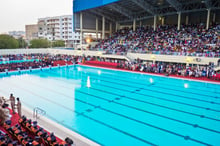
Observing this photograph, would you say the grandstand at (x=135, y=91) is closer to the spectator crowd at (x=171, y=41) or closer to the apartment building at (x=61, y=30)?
the spectator crowd at (x=171, y=41)

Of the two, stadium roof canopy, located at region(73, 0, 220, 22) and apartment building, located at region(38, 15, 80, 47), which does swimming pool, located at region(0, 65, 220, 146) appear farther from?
apartment building, located at region(38, 15, 80, 47)

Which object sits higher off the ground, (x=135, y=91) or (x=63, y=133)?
(x=135, y=91)

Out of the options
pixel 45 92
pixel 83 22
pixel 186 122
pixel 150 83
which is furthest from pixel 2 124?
pixel 83 22

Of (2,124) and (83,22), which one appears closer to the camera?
(2,124)

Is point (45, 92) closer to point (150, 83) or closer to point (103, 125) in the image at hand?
point (103, 125)

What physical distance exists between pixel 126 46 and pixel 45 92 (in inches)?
647

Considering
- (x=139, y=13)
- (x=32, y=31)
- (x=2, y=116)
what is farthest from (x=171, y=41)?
(x=32, y=31)

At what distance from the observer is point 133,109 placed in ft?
28.2

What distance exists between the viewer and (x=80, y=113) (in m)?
7.93

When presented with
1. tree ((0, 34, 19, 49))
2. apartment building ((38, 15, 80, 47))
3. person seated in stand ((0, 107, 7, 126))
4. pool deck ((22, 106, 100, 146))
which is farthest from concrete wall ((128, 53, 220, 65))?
apartment building ((38, 15, 80, 47))

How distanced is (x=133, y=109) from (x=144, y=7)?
764 inches

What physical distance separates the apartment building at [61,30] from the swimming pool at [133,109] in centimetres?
4914

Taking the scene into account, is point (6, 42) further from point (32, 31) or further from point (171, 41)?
point (171, 41)

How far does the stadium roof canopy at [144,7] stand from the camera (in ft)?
73.0
